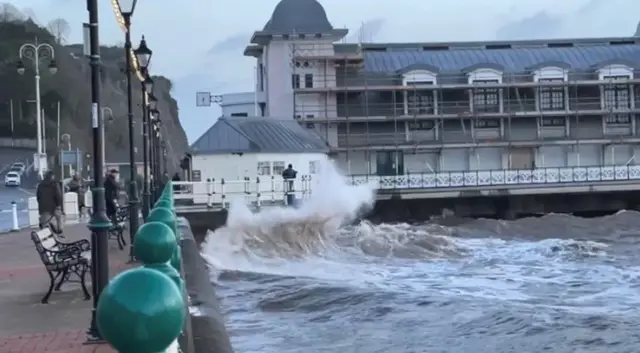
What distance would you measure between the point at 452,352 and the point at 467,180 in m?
39.6

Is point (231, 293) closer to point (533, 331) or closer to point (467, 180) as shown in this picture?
point (533, 331)

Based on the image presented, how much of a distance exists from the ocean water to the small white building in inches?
225

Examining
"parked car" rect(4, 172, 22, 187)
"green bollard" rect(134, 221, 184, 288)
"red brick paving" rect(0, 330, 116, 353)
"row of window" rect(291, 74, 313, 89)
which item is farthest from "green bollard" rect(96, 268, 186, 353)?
"parked car" rect(4, 172, 22, 187)

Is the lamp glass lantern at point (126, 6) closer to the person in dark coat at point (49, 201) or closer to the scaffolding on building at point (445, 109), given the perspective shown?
the person in dark coat at point (49, 201)

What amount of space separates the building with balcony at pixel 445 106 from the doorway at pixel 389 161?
75 millimetres

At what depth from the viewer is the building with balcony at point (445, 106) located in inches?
2815

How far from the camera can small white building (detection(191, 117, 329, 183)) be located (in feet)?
146

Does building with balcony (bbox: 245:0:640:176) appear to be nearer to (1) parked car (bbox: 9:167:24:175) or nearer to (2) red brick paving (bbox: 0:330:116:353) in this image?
(1) parked car (bbox: 9:167:24:175)

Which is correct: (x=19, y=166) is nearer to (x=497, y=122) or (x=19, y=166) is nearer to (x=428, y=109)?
(x=428, y=109)

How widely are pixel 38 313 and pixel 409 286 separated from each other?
1215cm

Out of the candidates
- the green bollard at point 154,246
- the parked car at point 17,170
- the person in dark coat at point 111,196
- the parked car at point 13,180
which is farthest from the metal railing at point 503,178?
the green bollard at point 154,246

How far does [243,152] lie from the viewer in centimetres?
4441

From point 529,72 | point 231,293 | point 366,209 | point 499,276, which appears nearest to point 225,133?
point 366,209

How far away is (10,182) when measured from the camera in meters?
80.6
